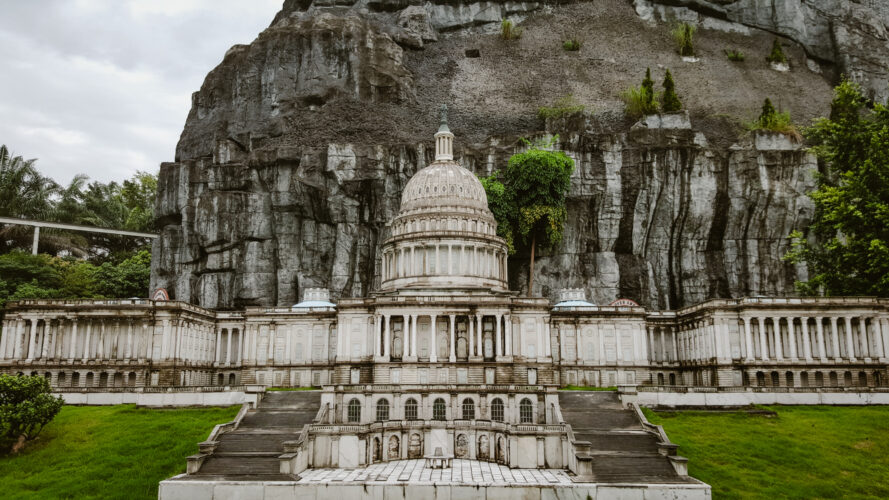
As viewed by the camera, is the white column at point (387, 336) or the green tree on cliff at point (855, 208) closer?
the green tree on cliff at point (855, 208)

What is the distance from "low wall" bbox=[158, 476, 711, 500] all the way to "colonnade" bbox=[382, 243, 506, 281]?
1337 inches

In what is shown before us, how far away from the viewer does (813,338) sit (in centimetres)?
5925

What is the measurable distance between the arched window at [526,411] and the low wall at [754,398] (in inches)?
234

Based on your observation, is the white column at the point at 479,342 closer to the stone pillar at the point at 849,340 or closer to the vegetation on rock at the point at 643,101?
the stone pillar at the point at 849,340

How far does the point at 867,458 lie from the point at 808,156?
45729 mm

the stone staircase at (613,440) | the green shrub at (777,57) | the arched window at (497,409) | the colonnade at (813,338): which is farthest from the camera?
the green shrub at (777,57)

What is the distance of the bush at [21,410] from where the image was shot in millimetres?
38531

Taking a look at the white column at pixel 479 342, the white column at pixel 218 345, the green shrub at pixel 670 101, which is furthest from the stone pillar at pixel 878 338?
the white column at pixel 218 345

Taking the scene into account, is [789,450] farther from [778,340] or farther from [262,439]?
[262,439]

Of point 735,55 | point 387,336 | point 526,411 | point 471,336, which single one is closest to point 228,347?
point 387,336

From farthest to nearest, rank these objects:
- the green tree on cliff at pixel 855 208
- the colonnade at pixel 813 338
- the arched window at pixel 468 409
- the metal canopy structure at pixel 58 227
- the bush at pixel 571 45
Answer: the bush at pixel 571 45 → the metal canopy structure at pixel 58 227 → the colonnade at pixel 813 338 → the green tree on cliff at pixel 855 208 → the arched window at pixel 468 409

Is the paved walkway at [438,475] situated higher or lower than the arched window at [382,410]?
lower

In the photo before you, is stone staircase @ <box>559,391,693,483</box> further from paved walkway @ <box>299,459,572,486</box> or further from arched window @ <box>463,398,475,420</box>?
arched window @ <box>463,398,475,420</box>

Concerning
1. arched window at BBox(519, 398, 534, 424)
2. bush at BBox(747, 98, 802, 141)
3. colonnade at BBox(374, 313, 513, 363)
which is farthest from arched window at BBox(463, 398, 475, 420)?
bush at BBox(747, 98, 802, 141)
